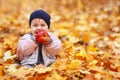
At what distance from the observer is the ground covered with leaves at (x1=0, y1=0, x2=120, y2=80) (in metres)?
3.52

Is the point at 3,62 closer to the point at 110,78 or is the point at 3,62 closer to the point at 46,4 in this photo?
the point at 110,78

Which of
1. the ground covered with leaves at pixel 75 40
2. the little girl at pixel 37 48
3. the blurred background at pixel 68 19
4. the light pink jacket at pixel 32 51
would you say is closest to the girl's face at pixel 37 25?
the little girl at pixel 37 48

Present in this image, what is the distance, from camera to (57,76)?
3.37m

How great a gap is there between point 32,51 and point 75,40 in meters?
1.71

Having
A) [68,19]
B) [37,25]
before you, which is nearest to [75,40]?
[37,25]

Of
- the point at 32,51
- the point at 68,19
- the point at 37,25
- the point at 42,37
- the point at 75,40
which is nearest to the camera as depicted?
the point at 42,37

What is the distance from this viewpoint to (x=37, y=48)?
3943mm

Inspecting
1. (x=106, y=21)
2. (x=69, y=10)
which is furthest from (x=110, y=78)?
(x=69, y=10)

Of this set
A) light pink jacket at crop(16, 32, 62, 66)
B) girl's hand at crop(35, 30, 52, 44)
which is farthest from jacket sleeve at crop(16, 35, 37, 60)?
girl's hand at crop(35, 30, 52, 44)

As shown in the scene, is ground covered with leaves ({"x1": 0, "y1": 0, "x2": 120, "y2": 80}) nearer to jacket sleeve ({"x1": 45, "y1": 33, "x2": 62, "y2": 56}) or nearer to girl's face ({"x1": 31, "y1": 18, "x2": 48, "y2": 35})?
jacket sleeve ({"x1": 45, "y1": 33, "x2": 62, "y2": 56})

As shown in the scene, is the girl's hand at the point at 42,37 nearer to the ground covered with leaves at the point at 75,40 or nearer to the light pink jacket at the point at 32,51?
the light pink jacket at the point at 32,51

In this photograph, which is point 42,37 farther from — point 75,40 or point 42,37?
point 75,40

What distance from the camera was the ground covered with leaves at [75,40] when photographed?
3521 millimetres

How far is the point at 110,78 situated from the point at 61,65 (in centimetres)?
55
